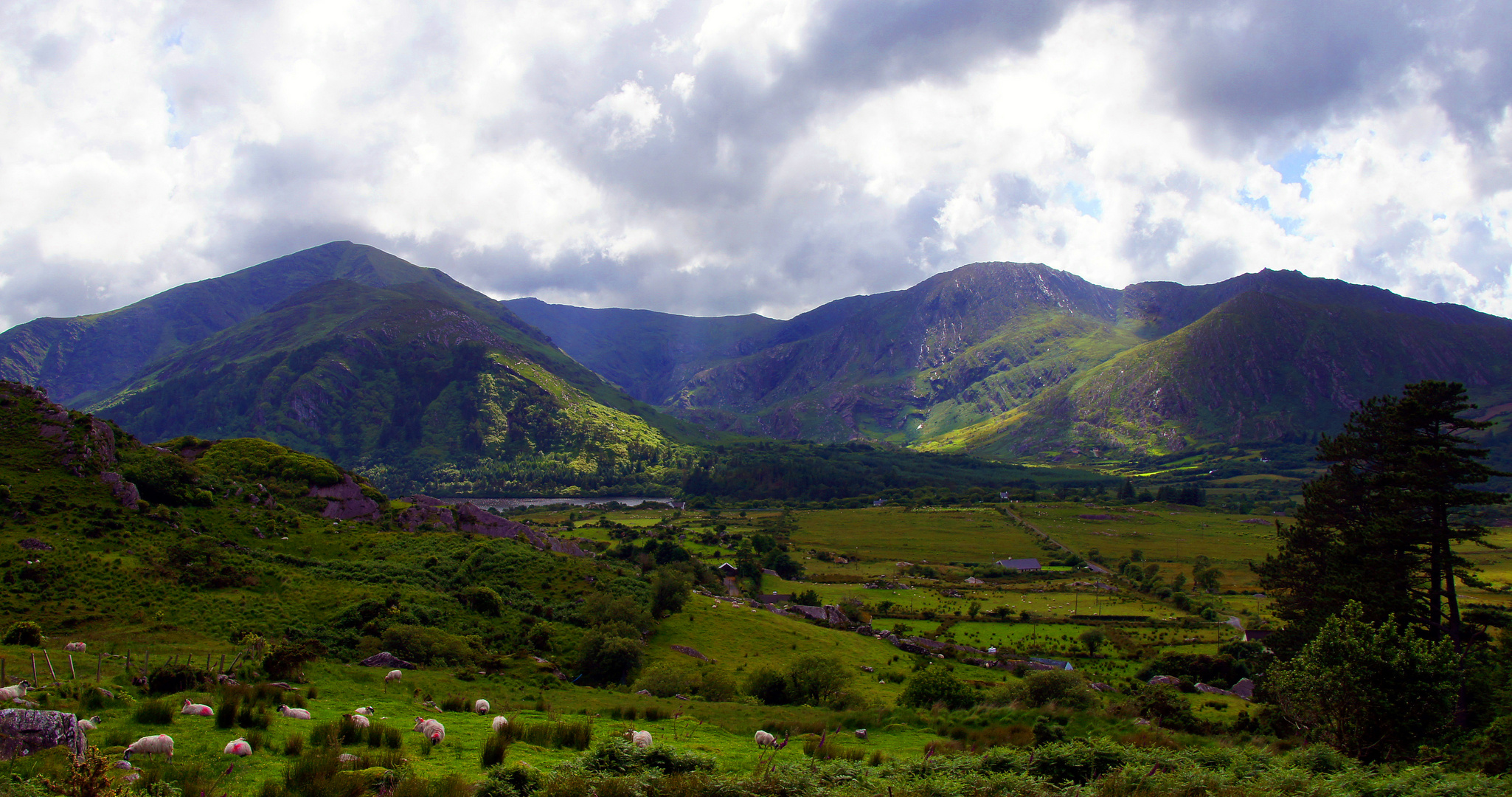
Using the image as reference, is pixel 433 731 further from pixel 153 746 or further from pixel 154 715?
pixel 154 715

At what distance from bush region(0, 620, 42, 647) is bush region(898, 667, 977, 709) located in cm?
3769

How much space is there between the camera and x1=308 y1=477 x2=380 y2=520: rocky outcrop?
63.9 metres

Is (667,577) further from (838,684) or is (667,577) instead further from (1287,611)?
(1287,611)

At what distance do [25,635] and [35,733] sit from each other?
2065 centimetres

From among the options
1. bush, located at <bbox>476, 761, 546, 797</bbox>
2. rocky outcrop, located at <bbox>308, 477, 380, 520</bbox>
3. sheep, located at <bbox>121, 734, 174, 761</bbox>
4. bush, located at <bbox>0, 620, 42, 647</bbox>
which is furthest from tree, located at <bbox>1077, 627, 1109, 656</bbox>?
bush, located at <bbox>0, 620, 42, 647</bbox>

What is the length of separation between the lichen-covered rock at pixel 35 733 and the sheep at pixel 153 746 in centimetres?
84

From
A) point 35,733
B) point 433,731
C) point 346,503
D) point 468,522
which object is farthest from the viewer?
point 468,522

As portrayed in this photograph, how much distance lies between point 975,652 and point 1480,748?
1809 inches

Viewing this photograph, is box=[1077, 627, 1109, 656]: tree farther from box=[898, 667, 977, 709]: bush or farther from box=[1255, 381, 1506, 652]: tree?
box=[898, 667, 977, 709]: bush

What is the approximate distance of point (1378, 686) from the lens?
18797 mm

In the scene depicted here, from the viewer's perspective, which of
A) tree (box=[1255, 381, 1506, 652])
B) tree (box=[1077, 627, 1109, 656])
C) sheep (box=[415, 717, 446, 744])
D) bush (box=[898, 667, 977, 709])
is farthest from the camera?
tree (box=[1077, 627, 1109, 656])

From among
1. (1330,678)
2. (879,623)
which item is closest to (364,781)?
(1330,678)

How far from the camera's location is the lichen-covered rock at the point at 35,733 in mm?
10539

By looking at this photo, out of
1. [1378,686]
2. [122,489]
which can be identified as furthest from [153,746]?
[122,489]
